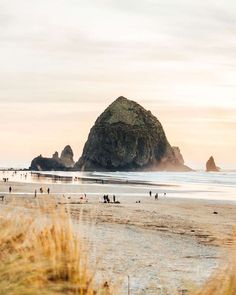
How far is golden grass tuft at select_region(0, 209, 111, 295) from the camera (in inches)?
163

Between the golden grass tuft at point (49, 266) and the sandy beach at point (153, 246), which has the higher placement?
the golden grass tuft at point (49, 266)

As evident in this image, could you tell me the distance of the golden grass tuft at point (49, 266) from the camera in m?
4.13

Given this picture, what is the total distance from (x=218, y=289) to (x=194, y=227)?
2273cm

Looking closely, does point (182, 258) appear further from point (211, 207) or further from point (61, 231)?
point (211, 207)

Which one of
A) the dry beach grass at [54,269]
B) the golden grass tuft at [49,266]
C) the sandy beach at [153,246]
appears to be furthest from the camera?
the sandy beach at [153,246]

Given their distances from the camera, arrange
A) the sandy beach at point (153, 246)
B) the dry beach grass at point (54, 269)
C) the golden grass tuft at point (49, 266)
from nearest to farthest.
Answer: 1. the dry beach grass at point (54, 269)
2. the golden grass tuft at point (49, 266)
3. the sandy beach at point (153, 246)

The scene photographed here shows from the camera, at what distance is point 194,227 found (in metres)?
26.2

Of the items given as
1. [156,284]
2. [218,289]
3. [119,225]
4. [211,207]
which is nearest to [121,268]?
[156,284]

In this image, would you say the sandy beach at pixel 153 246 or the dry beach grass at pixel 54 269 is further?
the sandy beach at pixel 153 246

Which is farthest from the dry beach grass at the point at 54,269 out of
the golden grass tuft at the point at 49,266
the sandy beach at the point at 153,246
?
the sandy beach at the point at 153,246

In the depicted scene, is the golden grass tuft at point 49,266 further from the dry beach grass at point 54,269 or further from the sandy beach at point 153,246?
the sandy beach at point 153,246

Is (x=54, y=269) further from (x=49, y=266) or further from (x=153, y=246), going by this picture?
(x=153, y=246)

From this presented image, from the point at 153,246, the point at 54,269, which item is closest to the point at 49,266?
the point at 54,269

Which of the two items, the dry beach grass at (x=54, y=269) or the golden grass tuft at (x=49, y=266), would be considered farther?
the golden grass tuft at (x=49, y=266)
